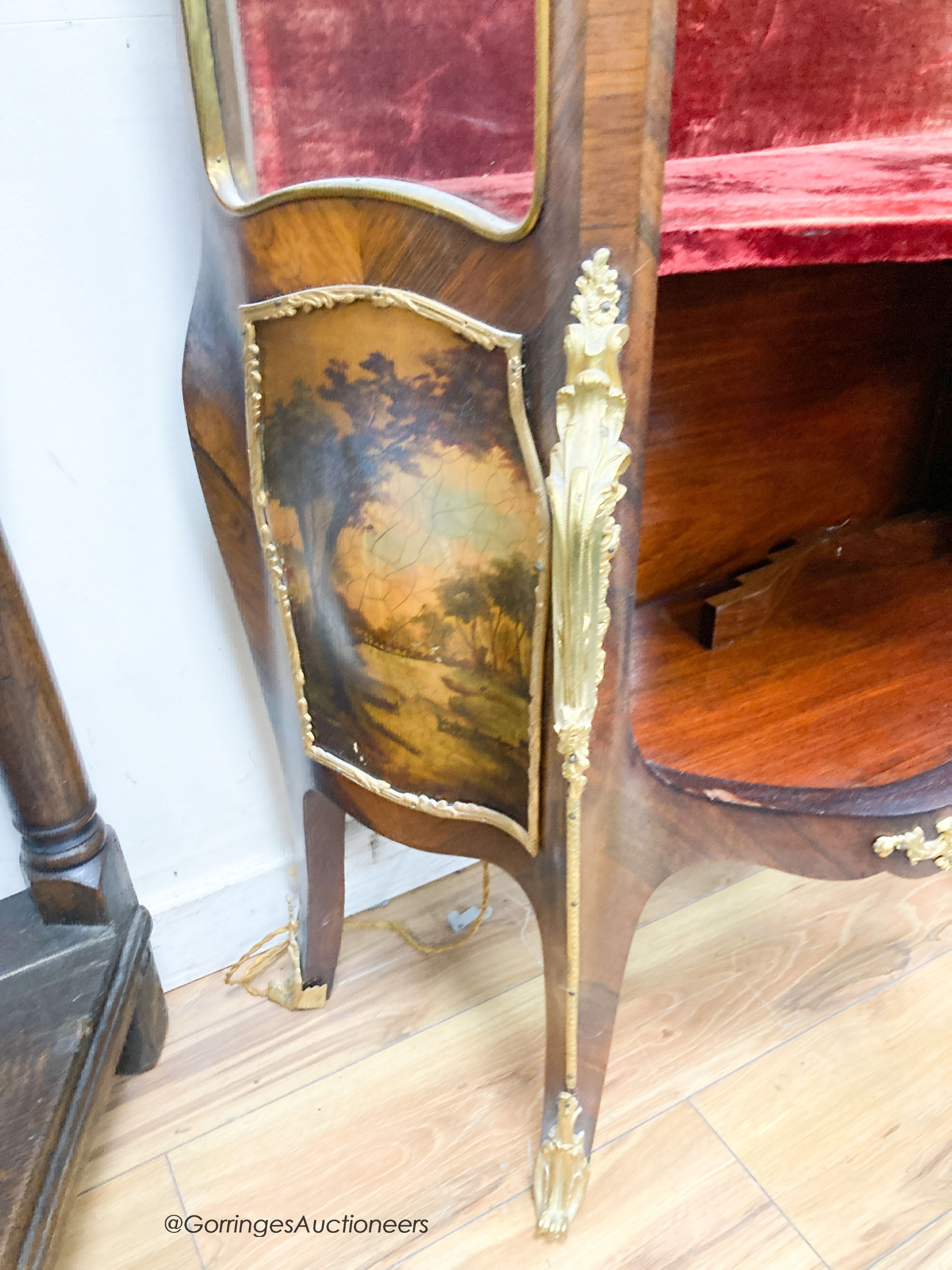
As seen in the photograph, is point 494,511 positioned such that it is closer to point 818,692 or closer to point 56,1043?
point 818,692

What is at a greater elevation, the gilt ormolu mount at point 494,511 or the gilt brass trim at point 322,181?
the gilt brass trim at point 322,181

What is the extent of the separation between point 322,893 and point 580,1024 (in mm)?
321

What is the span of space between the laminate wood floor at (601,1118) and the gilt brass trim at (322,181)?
1.66 feet

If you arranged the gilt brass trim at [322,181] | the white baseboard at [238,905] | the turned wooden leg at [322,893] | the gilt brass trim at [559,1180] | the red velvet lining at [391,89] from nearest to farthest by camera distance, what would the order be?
the gilt brass trim at [322,181] < the red velvet lining at [391,89] < the gilt brass trim at [559,1180] < the turned wooden leg at [322,893] < the white baseboard at [238,905]

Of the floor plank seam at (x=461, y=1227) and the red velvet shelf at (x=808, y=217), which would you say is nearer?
the red velvet shelf at (x=808, y=217)

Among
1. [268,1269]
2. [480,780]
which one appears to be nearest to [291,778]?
[480,780]

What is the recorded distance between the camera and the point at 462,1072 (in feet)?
2.84

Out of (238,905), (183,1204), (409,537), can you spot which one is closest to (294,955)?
(238,905)

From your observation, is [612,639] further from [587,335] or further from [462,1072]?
[462,1072]

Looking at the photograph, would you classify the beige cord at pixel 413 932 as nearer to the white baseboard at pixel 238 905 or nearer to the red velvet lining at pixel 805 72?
the white baseboard at pixel 238 905

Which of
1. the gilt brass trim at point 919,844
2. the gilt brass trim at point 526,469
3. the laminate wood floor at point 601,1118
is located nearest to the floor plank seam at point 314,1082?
the laminate wood floor at point 601,1118

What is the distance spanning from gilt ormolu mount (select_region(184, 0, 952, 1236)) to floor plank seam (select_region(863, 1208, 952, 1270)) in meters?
0.23

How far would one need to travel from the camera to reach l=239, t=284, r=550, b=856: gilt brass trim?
18.3 inches

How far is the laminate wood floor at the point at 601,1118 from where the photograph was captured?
0.74 meters
